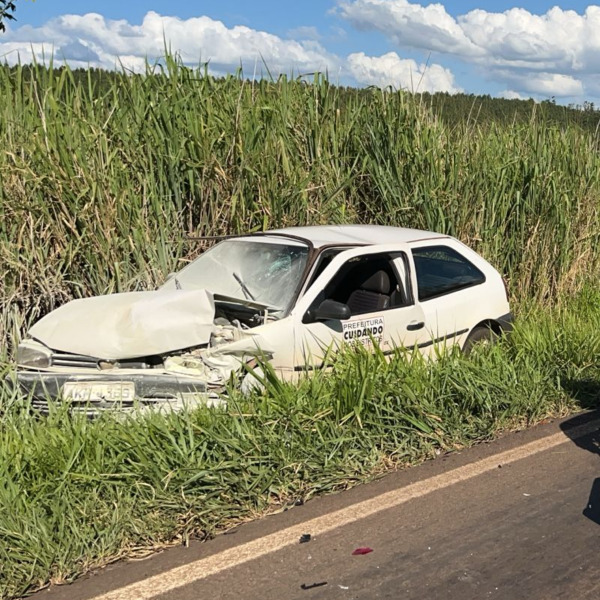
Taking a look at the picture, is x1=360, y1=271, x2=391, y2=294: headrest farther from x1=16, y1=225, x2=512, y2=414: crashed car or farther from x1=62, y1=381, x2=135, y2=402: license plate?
x1=62, y1=381, x2=135, y2=402: license plate

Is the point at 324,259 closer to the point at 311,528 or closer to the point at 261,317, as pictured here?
the point at 261,317

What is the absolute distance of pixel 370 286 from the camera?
6.74 m

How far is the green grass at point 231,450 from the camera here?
3924 millimetres

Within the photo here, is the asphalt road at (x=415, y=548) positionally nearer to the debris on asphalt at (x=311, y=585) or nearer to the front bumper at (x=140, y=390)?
the debris on asphalt at (x=311, y=585)

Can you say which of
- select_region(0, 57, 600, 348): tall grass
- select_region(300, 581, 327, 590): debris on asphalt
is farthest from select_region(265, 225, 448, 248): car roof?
select_region(300, 581, 327, 590): debris on asphalt

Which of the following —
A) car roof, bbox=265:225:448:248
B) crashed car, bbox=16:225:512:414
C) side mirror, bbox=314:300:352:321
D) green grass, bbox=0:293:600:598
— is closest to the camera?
green grass, bbox=0:293:600:598

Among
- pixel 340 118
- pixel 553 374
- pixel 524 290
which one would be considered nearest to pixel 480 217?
pixel 524 290

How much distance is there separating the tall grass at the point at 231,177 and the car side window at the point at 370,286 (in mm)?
1869

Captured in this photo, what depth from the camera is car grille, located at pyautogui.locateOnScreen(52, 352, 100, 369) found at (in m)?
5.48

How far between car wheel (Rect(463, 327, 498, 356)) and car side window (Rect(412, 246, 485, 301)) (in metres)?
0.42

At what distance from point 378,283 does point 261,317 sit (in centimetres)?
124

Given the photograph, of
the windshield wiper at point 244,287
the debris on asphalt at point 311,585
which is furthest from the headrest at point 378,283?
the debris on asphalt at point 311,585

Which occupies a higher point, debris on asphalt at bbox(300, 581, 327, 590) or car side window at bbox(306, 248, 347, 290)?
car side window at bbox(306, 248, 347, 290)

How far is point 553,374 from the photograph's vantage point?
6.69 meters
